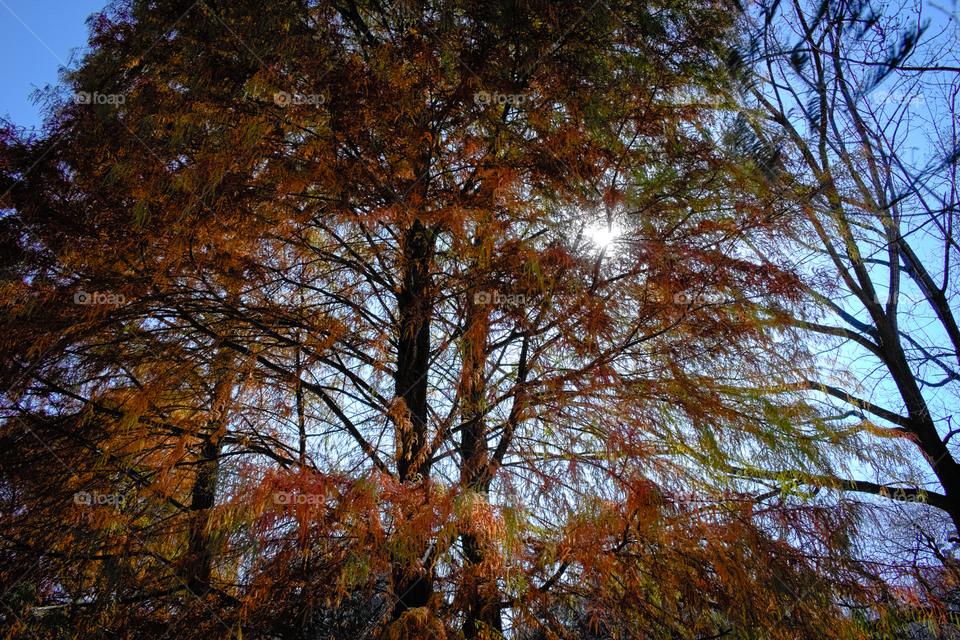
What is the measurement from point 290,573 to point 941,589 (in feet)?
13.5

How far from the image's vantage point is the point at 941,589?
3602mm

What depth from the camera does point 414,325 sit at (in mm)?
3561

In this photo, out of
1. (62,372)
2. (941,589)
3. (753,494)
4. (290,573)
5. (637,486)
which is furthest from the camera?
(941,589)

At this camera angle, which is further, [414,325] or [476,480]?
[414,325]

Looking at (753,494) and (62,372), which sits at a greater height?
(62,372)

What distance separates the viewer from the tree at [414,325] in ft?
8.06

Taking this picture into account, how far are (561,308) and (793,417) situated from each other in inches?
58.4

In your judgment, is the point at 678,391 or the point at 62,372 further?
the point at 62,372

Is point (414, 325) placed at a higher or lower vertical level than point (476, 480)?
higher

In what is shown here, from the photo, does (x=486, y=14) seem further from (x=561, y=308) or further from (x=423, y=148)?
(x=561, y=308)

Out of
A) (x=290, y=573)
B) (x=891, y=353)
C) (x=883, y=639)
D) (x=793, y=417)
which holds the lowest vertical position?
(x=883, y=639)

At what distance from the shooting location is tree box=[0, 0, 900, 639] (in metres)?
2.46

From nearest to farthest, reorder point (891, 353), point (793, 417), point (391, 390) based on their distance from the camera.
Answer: point (793, 417), point (391, 390), point (891, 353)

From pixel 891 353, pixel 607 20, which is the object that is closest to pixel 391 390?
pixel 607 20
